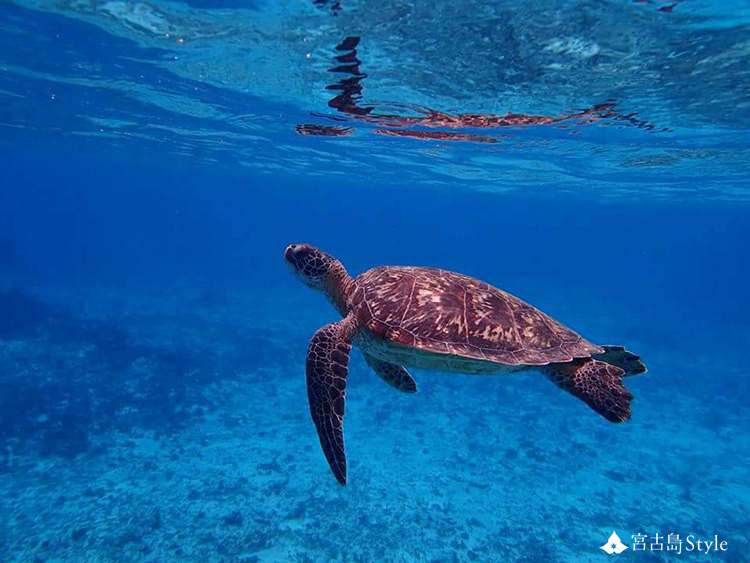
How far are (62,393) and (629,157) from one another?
82.0ft

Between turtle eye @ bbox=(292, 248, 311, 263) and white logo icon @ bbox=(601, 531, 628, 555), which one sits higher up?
turtle eye @ bbox=(292, 248, 311, 263)

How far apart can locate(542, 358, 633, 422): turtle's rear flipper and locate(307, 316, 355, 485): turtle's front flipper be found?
294 centimetres

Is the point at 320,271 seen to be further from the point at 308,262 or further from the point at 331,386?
the point at 331,386

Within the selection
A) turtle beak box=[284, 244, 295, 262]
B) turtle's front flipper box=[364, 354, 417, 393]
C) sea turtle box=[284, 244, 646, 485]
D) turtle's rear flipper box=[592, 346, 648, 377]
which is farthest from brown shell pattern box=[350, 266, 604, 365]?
turtle's front flipper box=[364, 354, 417, 393]

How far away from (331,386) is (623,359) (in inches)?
171

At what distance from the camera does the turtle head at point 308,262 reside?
7137mm

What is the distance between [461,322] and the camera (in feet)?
18.9

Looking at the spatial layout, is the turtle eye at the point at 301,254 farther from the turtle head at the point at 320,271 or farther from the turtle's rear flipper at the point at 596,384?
the turtle's rear flipper at the point at 596,384

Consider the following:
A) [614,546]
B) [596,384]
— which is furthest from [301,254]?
[614,546]

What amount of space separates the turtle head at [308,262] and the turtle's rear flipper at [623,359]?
4.49 metres

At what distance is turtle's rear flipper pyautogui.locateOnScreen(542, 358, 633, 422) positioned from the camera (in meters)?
5.13

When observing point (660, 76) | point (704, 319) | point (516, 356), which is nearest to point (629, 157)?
point (660, 76)

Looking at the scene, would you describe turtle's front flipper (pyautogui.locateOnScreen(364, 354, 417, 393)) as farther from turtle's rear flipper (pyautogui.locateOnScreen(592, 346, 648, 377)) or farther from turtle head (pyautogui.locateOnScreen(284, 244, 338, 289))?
turtle's rear flipper (pyautogui.locateOnScreen(592, 346, 648, 377))

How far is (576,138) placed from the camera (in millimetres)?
16641
